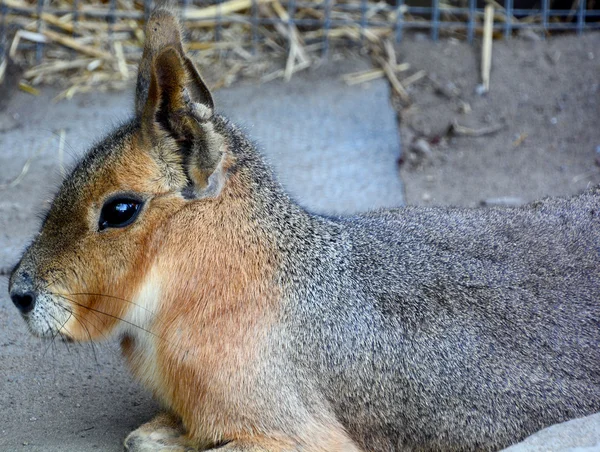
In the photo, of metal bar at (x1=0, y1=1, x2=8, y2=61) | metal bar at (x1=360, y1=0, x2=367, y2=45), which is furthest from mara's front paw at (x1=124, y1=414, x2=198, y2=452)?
metal bar at (x1=360, y1=0, x2=367, y2=45)

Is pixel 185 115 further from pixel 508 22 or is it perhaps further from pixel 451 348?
pixel 508 22

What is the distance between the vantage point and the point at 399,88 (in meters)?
6.88

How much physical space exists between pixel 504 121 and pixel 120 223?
4.12 metres

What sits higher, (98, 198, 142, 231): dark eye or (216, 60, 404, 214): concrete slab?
(98, 198, 142, 231): dark eye

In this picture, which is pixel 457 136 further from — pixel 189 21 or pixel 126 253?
pixel 126 253

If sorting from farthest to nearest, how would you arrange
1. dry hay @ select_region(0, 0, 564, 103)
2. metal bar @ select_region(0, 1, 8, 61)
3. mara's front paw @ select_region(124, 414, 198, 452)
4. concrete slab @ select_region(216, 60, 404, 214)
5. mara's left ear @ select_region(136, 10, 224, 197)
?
dry hay @ select_region(0, 0, 564, 103) → metal bar @ select_region(0, 1, 8, 61) → concrete slab @ select_region(216, 60, 404, 214) → mara's front paw @ select_region(124, 414, 198, 452) → mara's left ear @ select_region(136, 10, 224, 197)

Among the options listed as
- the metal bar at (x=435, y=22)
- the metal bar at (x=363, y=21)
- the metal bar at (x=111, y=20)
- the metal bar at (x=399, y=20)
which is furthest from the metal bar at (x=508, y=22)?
the metal bar at (x=111, y=20)

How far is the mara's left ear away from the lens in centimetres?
296

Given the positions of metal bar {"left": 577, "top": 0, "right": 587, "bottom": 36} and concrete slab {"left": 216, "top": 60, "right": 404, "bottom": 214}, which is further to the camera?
metal bar {"left": 577, "top": 0, "right": 587, "bottom": 36}

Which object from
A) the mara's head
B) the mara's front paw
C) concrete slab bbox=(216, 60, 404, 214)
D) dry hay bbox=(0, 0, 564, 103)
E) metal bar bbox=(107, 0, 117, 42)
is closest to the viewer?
the mara's head

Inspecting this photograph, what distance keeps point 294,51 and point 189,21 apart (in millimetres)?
834

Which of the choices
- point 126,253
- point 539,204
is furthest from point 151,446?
point 539,204

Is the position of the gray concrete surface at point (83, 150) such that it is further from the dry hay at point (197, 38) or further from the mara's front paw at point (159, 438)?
the dry hay at point (197, 38)

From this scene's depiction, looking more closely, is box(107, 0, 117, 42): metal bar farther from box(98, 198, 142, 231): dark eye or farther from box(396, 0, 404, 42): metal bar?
box(98, 198, 142, 231): dark eye
